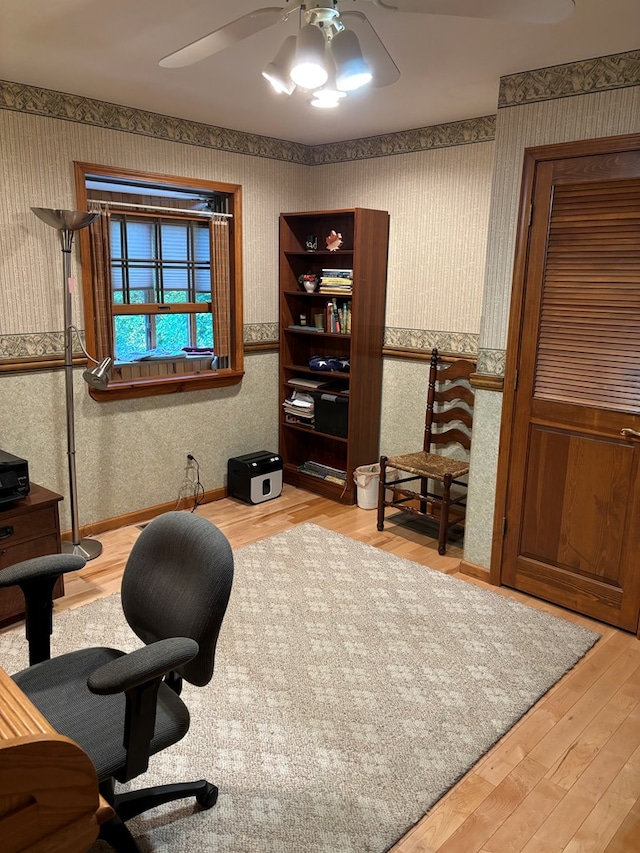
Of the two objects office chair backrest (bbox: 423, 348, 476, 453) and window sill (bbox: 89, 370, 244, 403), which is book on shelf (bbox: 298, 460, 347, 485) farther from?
window sill (bbox: 89, 370, 244, 403)

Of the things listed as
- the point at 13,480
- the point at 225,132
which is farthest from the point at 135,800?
the point at 225,132

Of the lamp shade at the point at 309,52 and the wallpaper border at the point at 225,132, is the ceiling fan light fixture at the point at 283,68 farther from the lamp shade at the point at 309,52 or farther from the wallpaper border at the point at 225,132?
the wallpaper border at the point at 225,132

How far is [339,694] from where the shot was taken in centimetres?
253

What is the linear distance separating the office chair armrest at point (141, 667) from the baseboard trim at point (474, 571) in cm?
230

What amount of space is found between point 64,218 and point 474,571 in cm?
281

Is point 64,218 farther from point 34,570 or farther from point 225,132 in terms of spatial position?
point 34,570

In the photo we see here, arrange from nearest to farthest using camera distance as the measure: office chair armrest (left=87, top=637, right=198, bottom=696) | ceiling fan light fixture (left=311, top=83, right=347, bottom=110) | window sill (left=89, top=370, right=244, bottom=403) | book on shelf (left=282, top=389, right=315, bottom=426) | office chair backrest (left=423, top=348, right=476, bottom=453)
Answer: office chair armrest (left=87, top=637, right=198, bottom=696), ceiling fan light fixture (left=311, top=83, right=347, bottom=110), window sill (left=89, top=370, right=244, bottom=403), office chair backrest (left=423, top=348, right=476, bottom=453), book on shelf (left=282, top=389, right=315, bottom=426)

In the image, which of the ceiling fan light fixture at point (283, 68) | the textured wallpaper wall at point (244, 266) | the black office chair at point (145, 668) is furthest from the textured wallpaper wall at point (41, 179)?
the black office chair at point (145, 668)

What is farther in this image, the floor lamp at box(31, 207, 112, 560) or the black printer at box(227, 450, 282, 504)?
the black printer at box(227, 450, 282, 504)

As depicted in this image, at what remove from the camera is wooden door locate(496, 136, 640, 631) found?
2842 mm

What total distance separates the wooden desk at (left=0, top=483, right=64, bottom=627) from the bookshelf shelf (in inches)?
82.8

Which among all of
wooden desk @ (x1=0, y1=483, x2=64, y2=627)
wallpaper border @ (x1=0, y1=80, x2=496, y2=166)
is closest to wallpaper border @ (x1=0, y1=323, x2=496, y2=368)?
wooden desk @ (x1=0, y1=483, x2=64, y2=627)

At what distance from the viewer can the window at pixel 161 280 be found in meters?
3.78

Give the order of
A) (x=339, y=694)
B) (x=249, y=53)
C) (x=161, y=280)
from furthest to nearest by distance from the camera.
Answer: (x=161, y=280)
(x=249, y=53)
(x=339, y=694)
